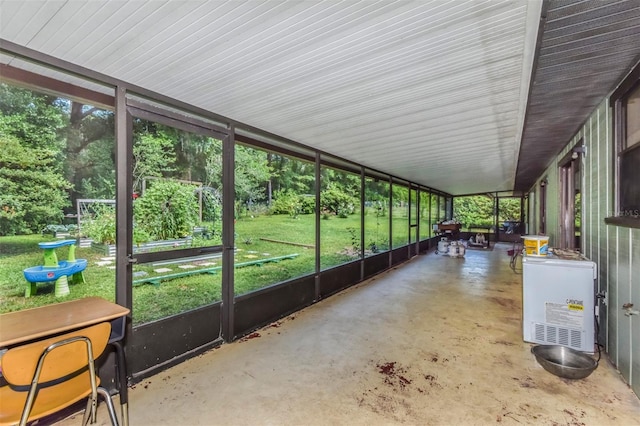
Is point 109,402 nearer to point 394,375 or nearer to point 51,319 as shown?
point 51,319

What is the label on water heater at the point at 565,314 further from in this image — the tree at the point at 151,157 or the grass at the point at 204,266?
the tree at the point at 151,157

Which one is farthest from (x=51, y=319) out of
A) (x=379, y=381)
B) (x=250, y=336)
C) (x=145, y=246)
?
(x=379, y=381)

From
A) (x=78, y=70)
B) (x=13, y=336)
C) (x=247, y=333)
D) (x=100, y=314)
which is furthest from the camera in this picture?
(x=247, y=333)

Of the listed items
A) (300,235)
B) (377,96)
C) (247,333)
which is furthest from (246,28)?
(300,235)

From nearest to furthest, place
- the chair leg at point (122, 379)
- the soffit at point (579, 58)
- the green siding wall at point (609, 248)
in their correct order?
the soffit at point (579, 58), the chair leg at point (122, 379), the green siding wall at point (609, 248)

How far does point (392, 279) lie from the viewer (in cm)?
618

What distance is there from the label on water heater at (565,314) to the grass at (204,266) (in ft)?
9.88

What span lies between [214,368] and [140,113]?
2286 millimetres

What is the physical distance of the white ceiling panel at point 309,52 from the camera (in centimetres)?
145

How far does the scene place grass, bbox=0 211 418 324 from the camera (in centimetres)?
213

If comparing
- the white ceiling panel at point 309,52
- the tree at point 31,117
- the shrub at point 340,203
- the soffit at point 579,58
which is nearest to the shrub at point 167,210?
the tree at point 31,117

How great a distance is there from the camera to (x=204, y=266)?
3236 millimetres

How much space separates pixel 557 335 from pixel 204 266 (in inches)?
148

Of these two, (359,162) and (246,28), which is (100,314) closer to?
(246,28)
